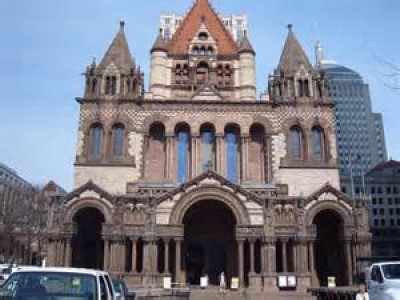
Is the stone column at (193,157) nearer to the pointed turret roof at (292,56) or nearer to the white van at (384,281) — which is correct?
the pointed turret roof at (292,56)

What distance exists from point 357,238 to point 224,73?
20.6 m

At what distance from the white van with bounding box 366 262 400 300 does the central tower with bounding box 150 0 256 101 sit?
28.3 meters

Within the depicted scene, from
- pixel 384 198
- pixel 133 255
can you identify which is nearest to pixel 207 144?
pixel 133 255

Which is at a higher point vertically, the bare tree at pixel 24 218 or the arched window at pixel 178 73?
the arched window at pixel 178 73

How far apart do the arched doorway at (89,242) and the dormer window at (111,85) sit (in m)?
10.7

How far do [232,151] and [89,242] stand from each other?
13623 millimetres

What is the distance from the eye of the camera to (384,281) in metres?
12.6

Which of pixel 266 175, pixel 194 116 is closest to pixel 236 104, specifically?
pixel 194 116

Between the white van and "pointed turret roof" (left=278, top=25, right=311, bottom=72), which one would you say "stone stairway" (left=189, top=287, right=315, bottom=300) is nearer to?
the white van

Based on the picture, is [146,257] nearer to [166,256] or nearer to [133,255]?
[133,255]

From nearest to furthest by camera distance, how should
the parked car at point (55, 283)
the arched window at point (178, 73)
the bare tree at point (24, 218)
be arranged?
1. the parked car at point (55, 283)
2. the arched window at point (178, 73)
3. the bare tree at point (24, 218)

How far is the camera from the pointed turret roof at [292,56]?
4081 centimetres

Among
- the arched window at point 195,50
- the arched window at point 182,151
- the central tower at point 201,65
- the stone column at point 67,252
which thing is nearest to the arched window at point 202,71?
the central tower at point 201,65

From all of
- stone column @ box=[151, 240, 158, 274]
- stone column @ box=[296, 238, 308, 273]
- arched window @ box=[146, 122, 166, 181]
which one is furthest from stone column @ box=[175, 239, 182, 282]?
stone column @ box=[296, 238, 308, 273]
